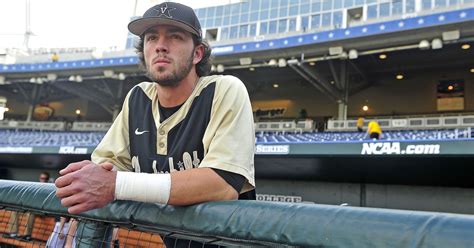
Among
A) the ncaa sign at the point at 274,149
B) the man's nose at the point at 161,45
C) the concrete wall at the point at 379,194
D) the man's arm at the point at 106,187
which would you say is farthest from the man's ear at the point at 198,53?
→ the concrete wall at the point at 379,194

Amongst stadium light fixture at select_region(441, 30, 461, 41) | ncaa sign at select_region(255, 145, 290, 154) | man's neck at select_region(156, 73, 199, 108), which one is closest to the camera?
man's neck at select_region(156, 73, 199, 108)

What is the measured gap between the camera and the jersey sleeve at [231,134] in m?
1.39

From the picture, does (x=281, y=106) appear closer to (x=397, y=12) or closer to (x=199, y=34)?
(x=397, y=12)

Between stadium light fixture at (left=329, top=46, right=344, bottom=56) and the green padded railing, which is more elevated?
stadium light fixture at (left=329, top=46, right=344, bottom=56)

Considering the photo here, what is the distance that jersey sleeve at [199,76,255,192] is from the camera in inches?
54.9

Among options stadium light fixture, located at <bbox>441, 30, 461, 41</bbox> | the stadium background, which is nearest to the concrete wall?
the stadium background

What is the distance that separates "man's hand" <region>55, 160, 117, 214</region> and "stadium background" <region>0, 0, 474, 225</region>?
358 inches

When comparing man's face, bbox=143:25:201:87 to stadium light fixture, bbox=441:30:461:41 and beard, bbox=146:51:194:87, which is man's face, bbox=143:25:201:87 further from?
stadium light fixture, bbox=441:30:461:41

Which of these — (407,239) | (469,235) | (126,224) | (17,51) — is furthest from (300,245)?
(17,51)

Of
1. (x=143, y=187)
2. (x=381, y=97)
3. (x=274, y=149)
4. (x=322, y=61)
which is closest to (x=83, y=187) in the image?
(x=143, y=187)

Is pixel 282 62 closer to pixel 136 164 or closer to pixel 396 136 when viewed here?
pixel 396 136

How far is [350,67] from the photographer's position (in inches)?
733

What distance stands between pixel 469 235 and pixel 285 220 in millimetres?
443

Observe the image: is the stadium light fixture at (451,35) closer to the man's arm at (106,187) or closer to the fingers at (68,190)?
the man's arm at (106,187)
